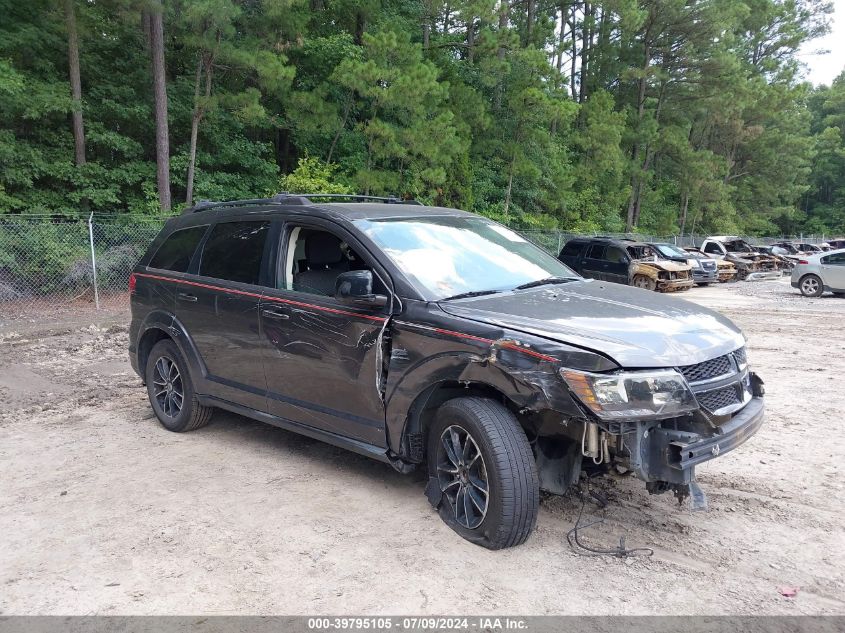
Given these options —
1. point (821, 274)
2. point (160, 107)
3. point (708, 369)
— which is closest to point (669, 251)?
point (821, 274)

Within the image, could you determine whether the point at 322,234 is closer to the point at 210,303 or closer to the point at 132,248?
the point at 210,303

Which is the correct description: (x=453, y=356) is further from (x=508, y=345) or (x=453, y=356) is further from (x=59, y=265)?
(x=59, y=265)

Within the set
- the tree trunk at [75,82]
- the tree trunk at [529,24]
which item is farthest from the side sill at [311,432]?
the tree trunk at [529,24]

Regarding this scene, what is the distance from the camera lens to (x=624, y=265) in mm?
19656

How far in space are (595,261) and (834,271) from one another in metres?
6.60

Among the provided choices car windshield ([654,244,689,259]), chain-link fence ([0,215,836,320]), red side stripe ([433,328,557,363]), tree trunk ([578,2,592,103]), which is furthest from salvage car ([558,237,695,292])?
tree trunk ([578,2,592,103])

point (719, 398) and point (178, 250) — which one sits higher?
point (178, 250)

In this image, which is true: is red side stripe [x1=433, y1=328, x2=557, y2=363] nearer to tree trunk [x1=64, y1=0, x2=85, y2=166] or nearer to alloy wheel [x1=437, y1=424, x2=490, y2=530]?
alloy wheel [x1=437, y1=424, x2=490, y2=530]

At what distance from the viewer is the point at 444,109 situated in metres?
23.8

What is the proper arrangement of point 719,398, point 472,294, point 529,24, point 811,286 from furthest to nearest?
point 529,24, point 811,286, point 472,294, point 719,398

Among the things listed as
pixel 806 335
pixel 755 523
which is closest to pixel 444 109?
pixel 806 335

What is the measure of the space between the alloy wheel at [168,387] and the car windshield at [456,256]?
2.43 m

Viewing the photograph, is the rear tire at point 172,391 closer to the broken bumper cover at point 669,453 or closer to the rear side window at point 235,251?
the rear side window at point 235,251

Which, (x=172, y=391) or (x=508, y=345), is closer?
(x=508, y=345)
